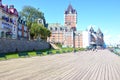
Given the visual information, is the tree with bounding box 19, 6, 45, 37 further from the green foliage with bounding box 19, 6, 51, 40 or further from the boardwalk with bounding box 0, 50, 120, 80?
the boardwalk with bounding box 0, 50, 120, 80

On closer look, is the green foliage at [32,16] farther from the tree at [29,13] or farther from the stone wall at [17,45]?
the stone wall at [17,45]

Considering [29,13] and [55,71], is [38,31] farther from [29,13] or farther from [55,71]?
[55,71]

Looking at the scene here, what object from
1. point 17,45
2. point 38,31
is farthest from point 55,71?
point 38,31

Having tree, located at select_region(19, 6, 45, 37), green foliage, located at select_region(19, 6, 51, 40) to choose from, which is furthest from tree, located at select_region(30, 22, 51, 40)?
tree, located at select_region(19, 6, 45, 37)

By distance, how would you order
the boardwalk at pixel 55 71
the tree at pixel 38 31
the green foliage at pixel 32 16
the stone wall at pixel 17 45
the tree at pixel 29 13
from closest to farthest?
the boardwalk at pixel 55 71
the stone wall at pixel 17 45
the tree at pixel 38 31
the green foliage at pixel 32 16
the tree at pixel 29 13

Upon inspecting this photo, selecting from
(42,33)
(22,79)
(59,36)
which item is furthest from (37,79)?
(59,36)

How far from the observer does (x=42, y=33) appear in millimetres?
100875

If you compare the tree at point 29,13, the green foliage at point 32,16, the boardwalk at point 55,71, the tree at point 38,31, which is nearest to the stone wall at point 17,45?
the tree at point 38,31

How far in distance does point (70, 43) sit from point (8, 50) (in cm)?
12406

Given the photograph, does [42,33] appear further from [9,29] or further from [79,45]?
[79,45]

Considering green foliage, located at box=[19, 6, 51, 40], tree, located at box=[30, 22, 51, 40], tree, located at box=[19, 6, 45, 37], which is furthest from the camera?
tree, located at box=[19, 6, 45, 37]

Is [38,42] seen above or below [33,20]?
below

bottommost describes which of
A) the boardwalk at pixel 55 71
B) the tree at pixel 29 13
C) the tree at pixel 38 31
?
the boardwalk at pixel 55 71

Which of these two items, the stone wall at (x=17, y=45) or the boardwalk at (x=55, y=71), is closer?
the boardwalk at (x=55, y=71)
